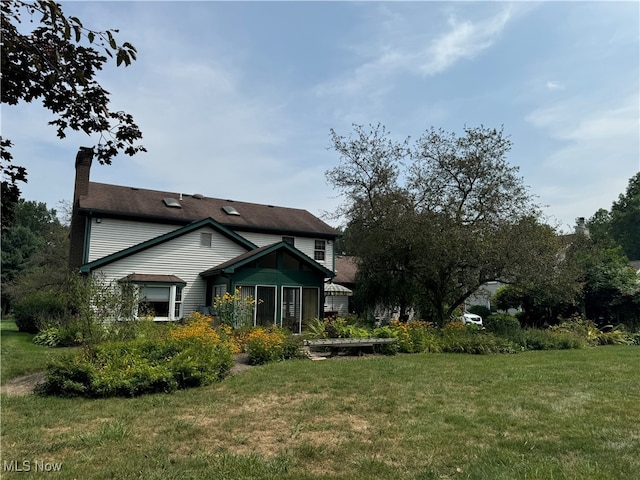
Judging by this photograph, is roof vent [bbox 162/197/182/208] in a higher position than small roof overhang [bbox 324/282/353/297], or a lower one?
higher

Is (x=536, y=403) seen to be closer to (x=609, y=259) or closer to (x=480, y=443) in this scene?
(x=480, y=443)

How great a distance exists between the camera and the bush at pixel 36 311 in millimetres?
17469

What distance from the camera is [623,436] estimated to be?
17.4 ft

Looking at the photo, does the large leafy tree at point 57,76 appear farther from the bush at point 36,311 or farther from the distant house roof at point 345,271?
the distant house roof at point 345,271

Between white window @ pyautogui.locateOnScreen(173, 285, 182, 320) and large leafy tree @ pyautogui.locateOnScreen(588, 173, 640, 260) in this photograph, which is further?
large leafy tree @ pyautogui.locateOnScreen(588, 173, 640, 260)

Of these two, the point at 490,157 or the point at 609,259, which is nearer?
the point at 490,157

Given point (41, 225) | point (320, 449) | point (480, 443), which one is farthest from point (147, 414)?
point (41, 225)

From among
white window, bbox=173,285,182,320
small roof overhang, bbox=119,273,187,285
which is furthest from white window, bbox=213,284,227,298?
white window, bbox=173,285,182,320

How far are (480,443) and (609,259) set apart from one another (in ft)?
75.2

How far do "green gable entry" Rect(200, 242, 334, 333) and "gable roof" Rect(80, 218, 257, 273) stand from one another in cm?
189

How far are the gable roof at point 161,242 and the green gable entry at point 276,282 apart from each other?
6.21 feet

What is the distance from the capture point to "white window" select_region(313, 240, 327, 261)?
25.4 m
